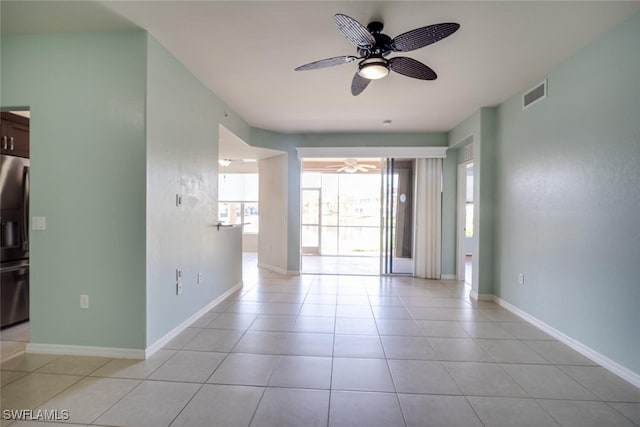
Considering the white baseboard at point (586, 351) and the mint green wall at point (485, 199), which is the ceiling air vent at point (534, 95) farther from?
the white baseboard at point (586, 351)

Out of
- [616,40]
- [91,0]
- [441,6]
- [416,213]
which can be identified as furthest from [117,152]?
[416,213]

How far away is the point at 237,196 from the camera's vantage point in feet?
30.4

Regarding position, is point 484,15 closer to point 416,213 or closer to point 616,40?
point 616,40

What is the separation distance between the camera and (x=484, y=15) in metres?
2.23

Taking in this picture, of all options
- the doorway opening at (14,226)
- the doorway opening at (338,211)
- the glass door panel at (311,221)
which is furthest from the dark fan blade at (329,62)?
the glass door panel at (311,221)

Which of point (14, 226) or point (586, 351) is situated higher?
point (14, 226)

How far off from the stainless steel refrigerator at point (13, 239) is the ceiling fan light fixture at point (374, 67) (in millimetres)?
3737

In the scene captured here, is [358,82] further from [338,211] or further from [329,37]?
[338,211]

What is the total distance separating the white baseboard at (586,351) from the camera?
224 centimetres

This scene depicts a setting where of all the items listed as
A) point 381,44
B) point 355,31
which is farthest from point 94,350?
point 381,44

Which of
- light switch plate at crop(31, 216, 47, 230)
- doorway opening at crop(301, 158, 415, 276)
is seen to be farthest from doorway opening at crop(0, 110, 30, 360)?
doorway opening at crop(301, 158, 415, 276)

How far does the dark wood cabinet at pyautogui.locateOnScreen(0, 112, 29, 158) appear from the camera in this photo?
10.2ft

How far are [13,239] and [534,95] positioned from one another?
594cm

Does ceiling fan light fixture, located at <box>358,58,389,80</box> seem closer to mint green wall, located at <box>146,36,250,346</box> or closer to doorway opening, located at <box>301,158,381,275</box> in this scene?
mint green wall, located at <box>146,36,250,346</box>
